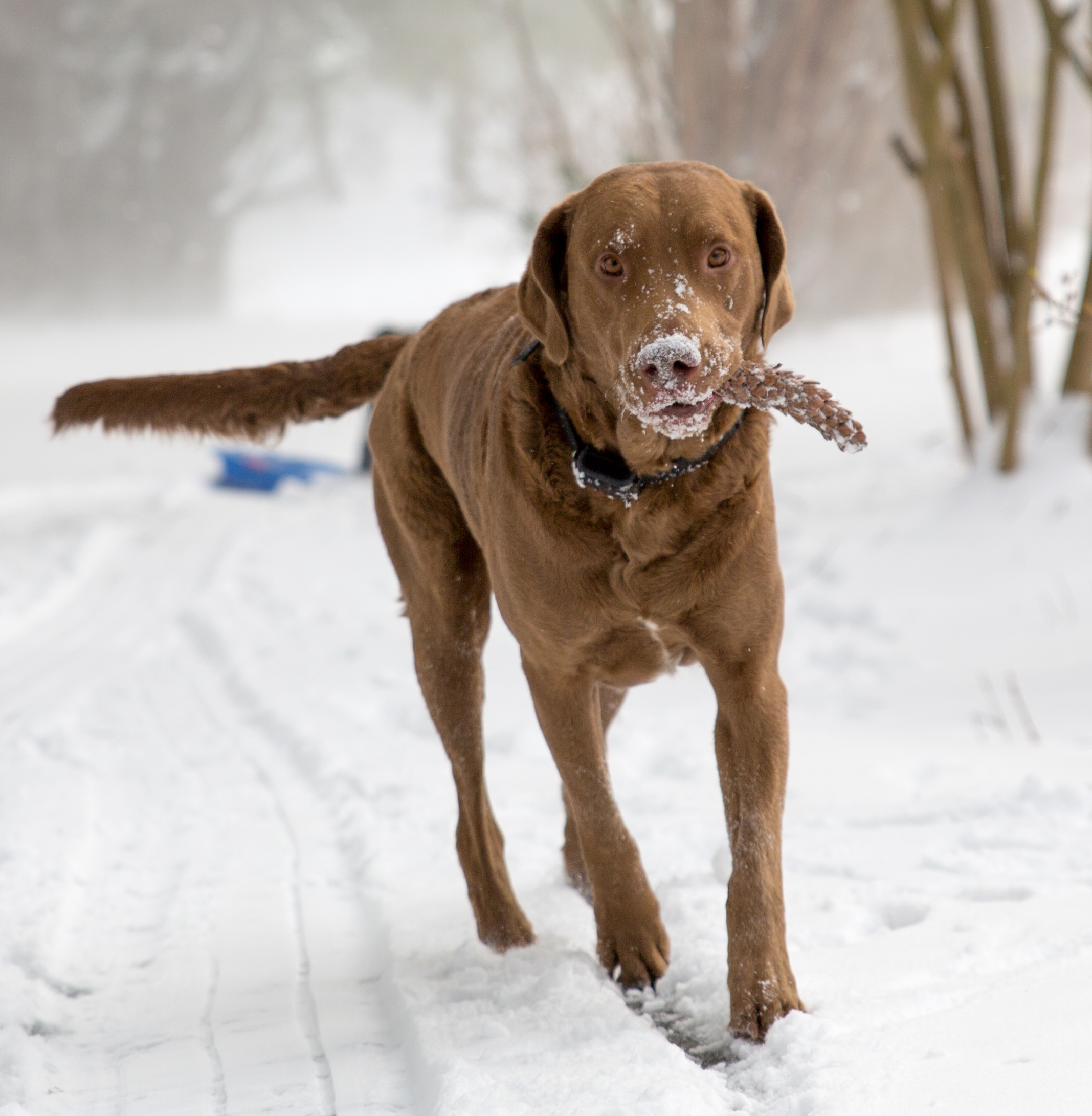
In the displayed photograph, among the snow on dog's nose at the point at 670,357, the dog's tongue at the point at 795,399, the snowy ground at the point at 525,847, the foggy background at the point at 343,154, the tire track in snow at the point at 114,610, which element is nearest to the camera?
the snow on dog's nose at the point at 670,357

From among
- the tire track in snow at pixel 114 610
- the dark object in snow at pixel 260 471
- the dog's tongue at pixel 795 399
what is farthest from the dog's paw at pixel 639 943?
the dark object in snow at pixel 260 471

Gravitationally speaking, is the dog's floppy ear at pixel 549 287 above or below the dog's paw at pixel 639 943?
above

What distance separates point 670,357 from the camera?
2.04 m

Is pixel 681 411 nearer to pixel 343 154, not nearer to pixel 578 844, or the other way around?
pixel 578 844

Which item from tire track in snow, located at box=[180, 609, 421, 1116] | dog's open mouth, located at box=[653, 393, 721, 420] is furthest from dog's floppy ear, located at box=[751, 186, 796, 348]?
tire track in snow, located at box=[180, 609, 421, 1116]

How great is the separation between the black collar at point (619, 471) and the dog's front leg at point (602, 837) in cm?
41

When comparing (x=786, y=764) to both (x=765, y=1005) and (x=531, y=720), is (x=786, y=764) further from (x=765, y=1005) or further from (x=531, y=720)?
(x=531, y=720)

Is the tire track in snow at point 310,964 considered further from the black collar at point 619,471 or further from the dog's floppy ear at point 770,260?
the dog's floppy ear at point 770,260

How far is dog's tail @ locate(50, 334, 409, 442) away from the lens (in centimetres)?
315

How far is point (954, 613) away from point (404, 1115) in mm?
3763

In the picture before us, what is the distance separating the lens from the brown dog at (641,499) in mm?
2203

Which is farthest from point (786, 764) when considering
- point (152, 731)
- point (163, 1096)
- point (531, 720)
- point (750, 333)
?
point (152, 731)

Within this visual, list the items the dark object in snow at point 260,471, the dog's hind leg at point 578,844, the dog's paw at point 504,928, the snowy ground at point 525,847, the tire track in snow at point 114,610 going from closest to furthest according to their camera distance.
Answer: the snowy ground at point 525,847
the dog's paw at point 504,928
the dog's hind leg at point 578,844
the tire track in snow at point 114,610
the dark object in snow at point 260,471

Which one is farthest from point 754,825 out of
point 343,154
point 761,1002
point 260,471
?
point 343,154
